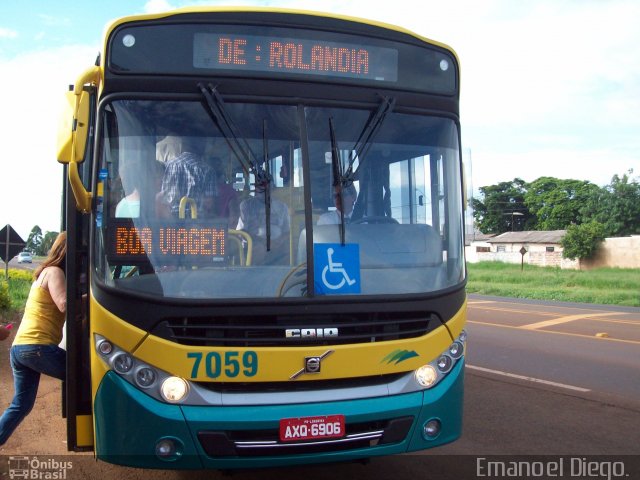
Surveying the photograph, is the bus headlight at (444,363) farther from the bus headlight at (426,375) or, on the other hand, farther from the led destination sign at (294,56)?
the led destination sign at (294,56)

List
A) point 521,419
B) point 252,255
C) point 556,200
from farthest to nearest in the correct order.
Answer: point 556,200, point 521,419, point 252,255

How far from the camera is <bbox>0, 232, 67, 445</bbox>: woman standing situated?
4.64 meters

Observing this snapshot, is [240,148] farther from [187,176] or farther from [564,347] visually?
[564,347]

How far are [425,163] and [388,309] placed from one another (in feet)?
3.96

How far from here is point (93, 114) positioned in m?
4.20

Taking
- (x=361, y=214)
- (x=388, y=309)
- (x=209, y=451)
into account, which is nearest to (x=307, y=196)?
(x=361, y=214)

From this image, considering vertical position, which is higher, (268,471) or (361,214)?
(361,214)

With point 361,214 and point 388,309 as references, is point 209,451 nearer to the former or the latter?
point 388,309

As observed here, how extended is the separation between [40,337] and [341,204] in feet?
7.57

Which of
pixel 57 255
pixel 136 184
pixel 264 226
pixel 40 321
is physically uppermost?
pixel 136 184

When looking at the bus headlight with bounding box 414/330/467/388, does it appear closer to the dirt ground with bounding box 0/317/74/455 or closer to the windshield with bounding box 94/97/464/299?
the windshield with bounding box 94/97/464/299

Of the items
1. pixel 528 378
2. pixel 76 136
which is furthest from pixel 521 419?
pixel 76 136

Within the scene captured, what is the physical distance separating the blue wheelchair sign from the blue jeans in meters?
2.02

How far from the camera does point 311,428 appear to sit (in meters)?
3.83
